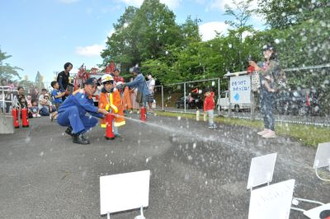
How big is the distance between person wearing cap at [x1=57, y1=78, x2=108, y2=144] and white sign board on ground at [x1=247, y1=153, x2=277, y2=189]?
437 cm

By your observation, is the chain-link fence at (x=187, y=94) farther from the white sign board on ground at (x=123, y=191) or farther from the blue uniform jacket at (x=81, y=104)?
the white sign board on ground at (x=123, y=191)

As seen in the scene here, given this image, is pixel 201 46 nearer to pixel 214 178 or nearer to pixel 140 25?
pixel 214 178

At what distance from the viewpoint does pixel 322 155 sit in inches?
157

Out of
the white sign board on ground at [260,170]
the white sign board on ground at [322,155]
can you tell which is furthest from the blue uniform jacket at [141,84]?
the white sign board on ground at [260,170]

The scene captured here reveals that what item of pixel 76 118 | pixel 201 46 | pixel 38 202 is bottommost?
pixel 38 202

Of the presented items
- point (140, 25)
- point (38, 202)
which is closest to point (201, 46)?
point (38, 202)

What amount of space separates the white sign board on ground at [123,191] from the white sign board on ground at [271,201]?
92cm

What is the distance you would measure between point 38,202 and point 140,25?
42611 mm

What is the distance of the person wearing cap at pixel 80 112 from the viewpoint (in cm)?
690

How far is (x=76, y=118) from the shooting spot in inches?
271

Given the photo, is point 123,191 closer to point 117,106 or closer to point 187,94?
point 117,106

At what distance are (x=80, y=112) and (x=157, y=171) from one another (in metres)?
3.08

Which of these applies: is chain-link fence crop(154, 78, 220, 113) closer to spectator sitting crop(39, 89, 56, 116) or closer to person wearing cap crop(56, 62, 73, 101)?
person wearing cap crop(56, 62, 73, 101)

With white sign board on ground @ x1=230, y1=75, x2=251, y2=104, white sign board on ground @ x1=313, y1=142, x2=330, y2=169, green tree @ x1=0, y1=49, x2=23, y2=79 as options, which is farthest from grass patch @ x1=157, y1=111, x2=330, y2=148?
green tree @ x1=0, y1=49, x2=23, y2=79
